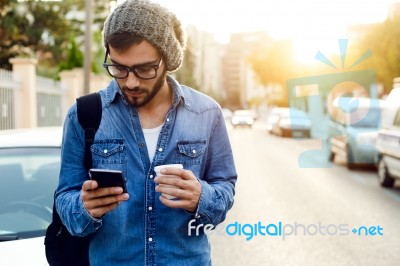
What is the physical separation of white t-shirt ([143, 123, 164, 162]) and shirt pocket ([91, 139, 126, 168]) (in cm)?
8

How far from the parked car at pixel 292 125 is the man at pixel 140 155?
17.6m

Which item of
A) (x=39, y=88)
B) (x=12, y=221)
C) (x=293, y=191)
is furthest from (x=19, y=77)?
(x=12, y=221)

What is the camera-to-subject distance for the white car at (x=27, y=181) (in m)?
3.06

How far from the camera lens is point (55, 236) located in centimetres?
190

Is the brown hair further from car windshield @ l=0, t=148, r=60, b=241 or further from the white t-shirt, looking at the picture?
car windshield @ l=0, t=148, r=60, b=241

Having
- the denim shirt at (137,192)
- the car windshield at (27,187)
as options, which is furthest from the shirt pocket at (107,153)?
the car windshield at (27,187)

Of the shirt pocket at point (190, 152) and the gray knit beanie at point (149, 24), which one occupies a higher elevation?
the gray knit beanie at point (149, 24)

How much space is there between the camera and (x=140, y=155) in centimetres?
182

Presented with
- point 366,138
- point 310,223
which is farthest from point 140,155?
point 366,138

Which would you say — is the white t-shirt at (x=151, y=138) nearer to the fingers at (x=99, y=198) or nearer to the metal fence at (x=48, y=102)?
the fingers at (x=99, y=198)

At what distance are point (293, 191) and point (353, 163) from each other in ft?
12.5

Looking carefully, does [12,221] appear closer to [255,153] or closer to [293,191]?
[293,191]

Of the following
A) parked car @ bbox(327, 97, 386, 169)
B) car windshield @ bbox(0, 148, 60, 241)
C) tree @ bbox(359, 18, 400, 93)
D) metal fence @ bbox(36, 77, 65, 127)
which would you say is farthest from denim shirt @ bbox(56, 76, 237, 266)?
tree @ bbox(359, 18, 400, 93)

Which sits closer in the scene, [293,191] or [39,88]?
[293,191]
